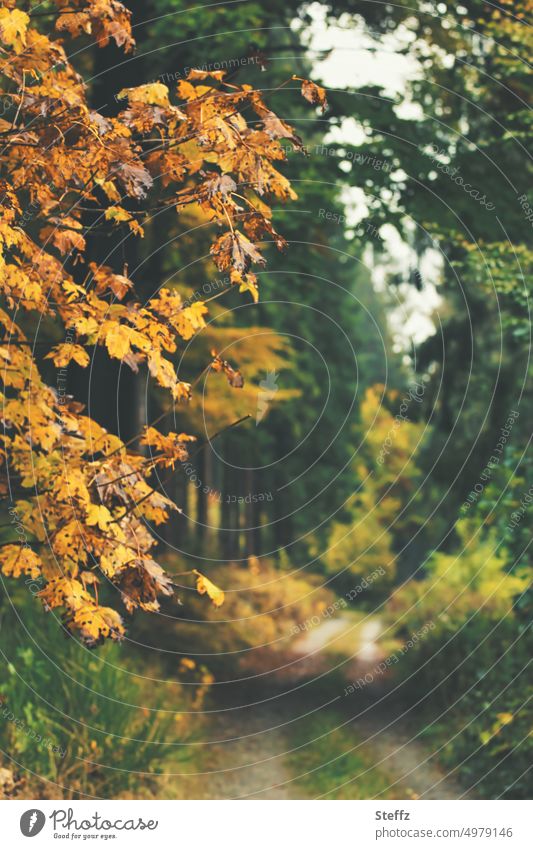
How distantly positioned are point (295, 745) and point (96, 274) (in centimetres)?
912

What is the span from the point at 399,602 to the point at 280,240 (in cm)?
2279

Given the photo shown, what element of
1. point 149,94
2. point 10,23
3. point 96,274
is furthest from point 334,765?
point 10,23

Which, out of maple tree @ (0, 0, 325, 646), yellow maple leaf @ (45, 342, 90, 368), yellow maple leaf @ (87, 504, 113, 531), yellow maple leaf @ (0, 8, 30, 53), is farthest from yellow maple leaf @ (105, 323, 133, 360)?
yellow maple leaf @ (0, 8, 30, 53)

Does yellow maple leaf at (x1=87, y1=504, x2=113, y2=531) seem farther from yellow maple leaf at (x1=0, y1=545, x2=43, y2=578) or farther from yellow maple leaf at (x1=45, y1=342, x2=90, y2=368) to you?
yellow maple leaf at (x1=45, y1=342, x2=90, y2=368)

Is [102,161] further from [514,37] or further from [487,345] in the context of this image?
[487,345]

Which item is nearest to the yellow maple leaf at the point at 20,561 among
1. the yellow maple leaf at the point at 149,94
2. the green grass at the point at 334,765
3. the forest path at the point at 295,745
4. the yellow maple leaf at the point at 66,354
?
the yellow maple leaf at the point at 66,354

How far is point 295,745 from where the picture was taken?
41.4ft

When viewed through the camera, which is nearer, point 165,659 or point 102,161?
point 102,161

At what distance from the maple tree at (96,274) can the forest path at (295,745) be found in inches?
221

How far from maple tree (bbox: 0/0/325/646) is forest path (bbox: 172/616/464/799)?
5623 mm

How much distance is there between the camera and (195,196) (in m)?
5.02

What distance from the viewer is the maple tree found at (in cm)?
477

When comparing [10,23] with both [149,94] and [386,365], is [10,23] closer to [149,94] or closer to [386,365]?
[149,94]
